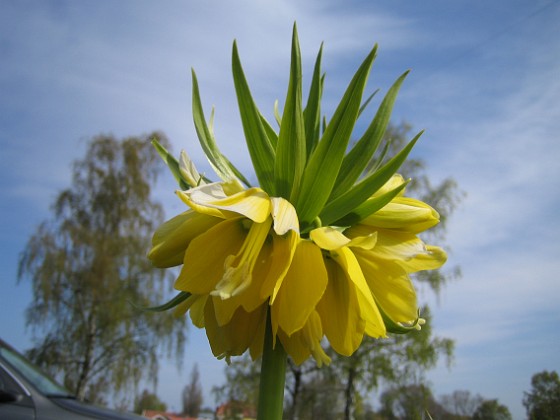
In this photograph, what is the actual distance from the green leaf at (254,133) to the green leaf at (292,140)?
0.09 ft

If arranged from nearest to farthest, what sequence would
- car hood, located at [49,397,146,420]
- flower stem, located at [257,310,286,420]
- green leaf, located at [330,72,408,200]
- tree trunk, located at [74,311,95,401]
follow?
→ flower stem, located at [257,310,286,420] < green leaf, located at [330,72,408,200] < car hood, located at [49,397,146,420] < tree trunk, located at [74,311,95,401]

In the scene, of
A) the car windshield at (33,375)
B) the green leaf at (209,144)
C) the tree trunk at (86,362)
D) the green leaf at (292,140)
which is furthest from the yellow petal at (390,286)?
the tree trunk at (86,362)

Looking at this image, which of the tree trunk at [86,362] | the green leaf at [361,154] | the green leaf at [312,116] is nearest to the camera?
the green leaf at [361,154]

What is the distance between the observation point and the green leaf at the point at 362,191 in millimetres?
485

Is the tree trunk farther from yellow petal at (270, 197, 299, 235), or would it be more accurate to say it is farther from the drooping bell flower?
yellow petal at (270, 197, 299, 235)

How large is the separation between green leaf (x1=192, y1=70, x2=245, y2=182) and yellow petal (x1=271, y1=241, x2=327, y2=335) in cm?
19

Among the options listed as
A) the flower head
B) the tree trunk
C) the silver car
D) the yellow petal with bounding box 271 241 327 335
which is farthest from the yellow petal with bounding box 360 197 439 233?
the tree trunk

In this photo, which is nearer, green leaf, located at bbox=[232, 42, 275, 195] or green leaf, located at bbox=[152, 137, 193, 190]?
green leaf, located at bbox=[232, 42, 275, 195]

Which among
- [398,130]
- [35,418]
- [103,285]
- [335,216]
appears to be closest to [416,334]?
[398,130]

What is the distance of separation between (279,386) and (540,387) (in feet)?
3.60

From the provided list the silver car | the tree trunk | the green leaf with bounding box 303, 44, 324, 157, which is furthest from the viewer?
the tree trunk

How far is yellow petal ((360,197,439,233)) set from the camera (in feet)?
1.88

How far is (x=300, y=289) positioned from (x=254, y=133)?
0.62 feet

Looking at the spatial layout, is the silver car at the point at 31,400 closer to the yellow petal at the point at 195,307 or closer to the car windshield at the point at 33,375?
the car windshield at the point at 33,375
